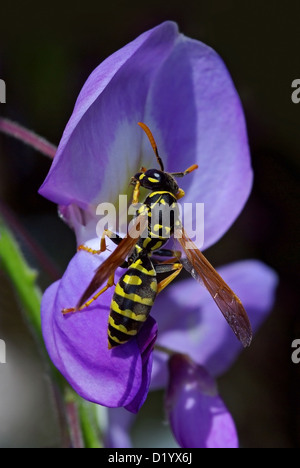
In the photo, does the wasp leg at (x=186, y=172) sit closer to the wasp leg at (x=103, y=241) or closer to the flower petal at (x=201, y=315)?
the wasp leg at (x=103, y=241)

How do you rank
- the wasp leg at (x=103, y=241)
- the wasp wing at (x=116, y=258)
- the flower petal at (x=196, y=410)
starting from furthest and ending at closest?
the flower petal at (x=196, y=410), the wasp leg at (x=103, y=241), the wasp wing at (x=116, y=258)

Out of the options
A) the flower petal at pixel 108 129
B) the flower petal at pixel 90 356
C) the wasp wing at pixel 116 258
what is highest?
the flower petal at pixel 108 129

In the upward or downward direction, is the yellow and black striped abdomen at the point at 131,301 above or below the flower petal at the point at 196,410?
above

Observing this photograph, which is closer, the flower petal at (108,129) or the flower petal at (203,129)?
the flower petal at (108,129)

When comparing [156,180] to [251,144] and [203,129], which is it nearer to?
[203,129]

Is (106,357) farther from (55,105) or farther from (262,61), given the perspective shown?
(262,61)

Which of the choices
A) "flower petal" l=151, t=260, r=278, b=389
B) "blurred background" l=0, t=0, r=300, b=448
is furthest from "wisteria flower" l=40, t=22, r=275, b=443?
"blurred background" l=0, t=0, r=300, b=448

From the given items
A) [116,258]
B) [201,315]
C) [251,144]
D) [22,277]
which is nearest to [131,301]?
A: [116,258]

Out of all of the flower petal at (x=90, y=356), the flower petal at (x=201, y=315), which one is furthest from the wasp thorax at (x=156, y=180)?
the flower petal at (x=201, y=315)
